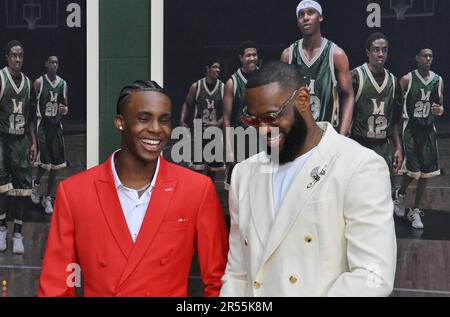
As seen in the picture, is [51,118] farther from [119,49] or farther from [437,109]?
[437,109]

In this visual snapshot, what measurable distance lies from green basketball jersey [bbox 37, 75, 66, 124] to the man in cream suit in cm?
219

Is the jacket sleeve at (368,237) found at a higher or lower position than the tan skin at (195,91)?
lower

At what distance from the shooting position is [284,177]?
8.59 feet

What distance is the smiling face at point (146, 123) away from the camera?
2783mm

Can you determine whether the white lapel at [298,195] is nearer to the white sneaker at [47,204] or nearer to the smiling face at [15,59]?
the white sneaker at [47,204]

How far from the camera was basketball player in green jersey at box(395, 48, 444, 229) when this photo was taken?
377 cm

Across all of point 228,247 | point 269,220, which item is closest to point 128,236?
point 228,247

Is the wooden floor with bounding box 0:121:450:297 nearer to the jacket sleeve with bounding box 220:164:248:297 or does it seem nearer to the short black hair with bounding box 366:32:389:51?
the short black hair with bounding box 366:32:389:51

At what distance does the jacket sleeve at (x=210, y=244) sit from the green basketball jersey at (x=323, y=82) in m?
1.28

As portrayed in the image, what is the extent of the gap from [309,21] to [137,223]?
1.86m

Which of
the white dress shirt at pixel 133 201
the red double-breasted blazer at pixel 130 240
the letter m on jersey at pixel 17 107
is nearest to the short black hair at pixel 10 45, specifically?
the letter m on jersey at pixel 17 107

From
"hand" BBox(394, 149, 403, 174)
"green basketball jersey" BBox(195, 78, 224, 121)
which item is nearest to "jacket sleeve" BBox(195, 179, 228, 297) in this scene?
"green basketball jersey" BBox(195, 78, 224, 121)
